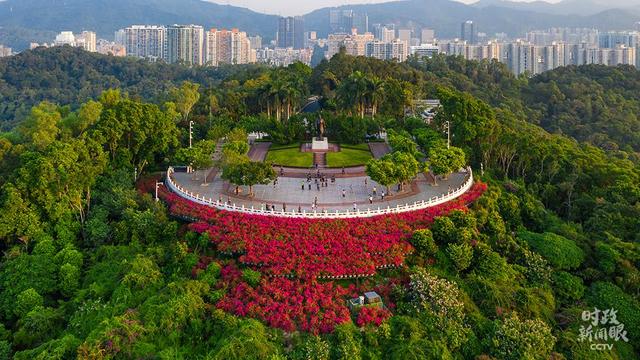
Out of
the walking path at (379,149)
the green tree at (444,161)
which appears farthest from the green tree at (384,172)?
the walking path at (379,149)

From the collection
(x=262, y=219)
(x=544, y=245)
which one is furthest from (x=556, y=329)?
(x=262, y=219)

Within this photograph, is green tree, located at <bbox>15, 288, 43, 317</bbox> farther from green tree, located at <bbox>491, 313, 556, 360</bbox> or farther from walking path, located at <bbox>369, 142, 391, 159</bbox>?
walking path, located at <bbox>369, 142, 391, 159</bbox>

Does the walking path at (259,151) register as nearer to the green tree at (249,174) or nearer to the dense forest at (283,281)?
the dense forest at (283,281)

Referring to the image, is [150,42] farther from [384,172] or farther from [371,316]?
[371,316]

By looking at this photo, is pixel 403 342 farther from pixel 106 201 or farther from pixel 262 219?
pixel 106 201

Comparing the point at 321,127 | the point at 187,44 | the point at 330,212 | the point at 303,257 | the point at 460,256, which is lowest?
the point at 460,256

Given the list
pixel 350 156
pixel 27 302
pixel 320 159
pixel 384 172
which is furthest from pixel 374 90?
pixel 27 302
